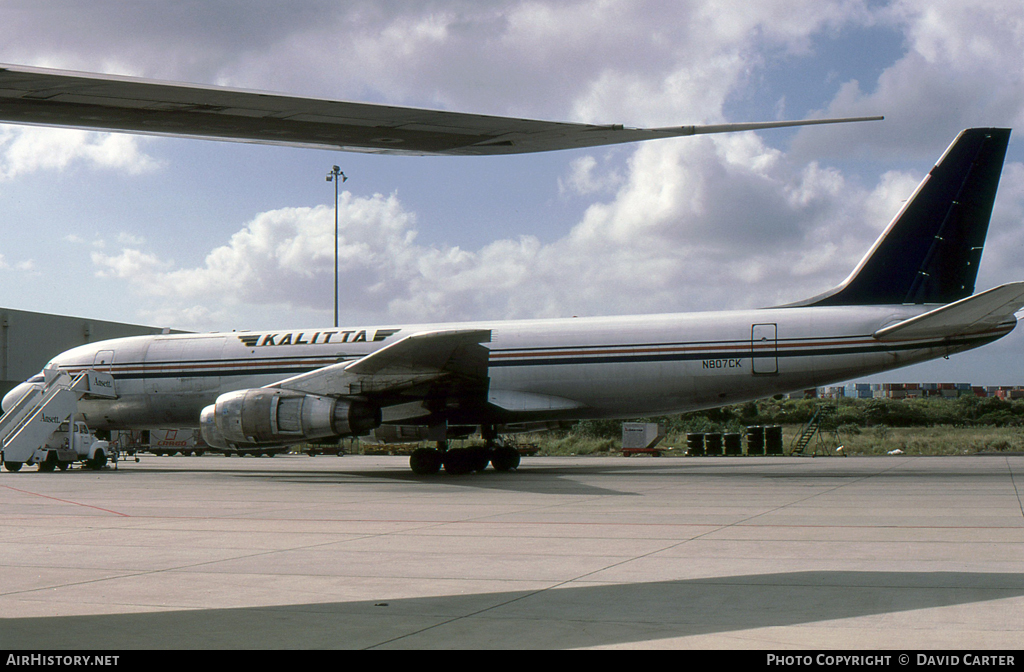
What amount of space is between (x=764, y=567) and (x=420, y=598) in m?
2.82

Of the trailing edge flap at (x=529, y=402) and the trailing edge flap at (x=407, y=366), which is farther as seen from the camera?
the trailing edge flap at (x=529, y=402)

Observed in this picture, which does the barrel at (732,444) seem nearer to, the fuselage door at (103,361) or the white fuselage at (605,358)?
the white fuselage at (605,358)

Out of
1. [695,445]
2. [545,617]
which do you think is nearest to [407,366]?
[545,617]

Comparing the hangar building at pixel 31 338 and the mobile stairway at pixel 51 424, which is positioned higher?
the hangar building at pixel 31 338

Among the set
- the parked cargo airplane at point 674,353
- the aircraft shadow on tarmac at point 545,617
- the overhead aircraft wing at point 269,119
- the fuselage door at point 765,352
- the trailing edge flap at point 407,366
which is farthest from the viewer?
the fuselage door at point 765,352

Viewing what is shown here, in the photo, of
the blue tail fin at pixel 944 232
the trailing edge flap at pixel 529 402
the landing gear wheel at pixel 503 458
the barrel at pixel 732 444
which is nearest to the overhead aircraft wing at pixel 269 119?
the trailing edge flap at pixel 529 402

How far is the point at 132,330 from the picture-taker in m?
48.8

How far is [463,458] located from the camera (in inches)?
848

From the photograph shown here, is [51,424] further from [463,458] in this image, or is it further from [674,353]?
[674,353]

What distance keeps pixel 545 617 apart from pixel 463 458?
16462mm

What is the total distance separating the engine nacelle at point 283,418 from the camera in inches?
750

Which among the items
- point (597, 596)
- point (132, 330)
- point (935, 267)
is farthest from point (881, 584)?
point (132, 330)

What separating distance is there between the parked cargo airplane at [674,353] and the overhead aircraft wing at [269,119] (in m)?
13.7

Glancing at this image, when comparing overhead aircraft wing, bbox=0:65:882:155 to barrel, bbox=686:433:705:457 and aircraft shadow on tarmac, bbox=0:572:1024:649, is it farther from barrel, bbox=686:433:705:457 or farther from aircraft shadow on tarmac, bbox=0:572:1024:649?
barrel, bbox=686:433:705:457
